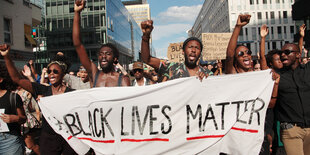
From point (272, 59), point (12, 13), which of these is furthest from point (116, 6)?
point (272, 59)

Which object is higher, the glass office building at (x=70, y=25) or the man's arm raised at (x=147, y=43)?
the glass office building at (x=70, y=25)

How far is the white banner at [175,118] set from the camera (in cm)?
Answer: 283

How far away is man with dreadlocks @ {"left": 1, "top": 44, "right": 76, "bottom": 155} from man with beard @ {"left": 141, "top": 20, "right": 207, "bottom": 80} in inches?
46.5

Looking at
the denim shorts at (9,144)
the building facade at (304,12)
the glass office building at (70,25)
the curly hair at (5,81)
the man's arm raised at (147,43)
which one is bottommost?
the denim shorts at (9,144)

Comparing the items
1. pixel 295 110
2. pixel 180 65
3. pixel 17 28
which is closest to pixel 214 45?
pixel 180 65

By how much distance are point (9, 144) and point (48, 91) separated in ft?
2.61

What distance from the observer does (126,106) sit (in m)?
2.90

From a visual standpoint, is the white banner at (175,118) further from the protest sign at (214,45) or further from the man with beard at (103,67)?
the protest sign at (214,45)

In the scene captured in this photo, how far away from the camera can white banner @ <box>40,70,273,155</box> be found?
283 cm

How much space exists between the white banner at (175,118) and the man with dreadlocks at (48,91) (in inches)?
5.1

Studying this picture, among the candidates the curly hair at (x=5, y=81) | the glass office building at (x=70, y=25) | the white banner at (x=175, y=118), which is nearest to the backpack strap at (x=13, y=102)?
the curly hair at (x=5, y=81)

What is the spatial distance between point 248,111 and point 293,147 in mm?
706

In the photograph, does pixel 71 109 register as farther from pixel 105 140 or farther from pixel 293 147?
pixel 293 147

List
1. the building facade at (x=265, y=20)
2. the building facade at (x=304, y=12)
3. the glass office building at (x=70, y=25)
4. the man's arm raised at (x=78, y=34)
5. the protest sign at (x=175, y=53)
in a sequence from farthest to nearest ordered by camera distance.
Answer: the building facade at (x=265, y=20)
the glass office building at (x=70, y=25)
the building facade at (x=304, y=12)
the protest sign at (x=175, y=53)
the man's arm raised at (x=78, y=34)
